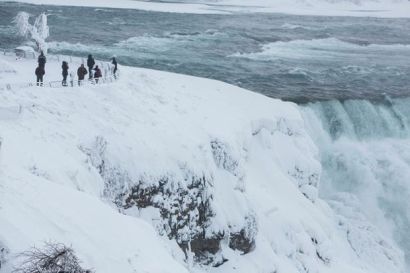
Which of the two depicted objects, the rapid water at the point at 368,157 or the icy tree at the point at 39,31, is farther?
the icy tree at the point at 39,31

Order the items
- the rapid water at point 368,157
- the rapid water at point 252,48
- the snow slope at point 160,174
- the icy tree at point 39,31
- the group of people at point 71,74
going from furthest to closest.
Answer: the rapid water at point 252,48 → the icy tree at point 39,31 → the rapid water at point 368,157 → the group of people at point 71,74 → the snow slope at point 160,174

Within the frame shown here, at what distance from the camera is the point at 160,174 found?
598 inches

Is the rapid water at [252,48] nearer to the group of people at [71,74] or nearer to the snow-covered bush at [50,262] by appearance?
the group of people at [71,74]

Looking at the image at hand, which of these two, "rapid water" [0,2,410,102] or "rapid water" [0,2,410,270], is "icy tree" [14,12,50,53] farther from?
"rapid water" [0,2,410,270]

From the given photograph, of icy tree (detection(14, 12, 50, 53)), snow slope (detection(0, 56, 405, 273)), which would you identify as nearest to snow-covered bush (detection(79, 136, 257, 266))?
snow slope (detection(0, 56, 405, 273))

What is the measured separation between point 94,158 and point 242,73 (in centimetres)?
2502

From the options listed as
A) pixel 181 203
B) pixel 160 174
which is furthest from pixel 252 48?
pixel 160 174

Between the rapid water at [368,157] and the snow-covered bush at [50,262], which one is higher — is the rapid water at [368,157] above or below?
below

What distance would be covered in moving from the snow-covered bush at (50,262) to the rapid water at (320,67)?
66.0ft

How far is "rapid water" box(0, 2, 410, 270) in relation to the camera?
27094 millimetres

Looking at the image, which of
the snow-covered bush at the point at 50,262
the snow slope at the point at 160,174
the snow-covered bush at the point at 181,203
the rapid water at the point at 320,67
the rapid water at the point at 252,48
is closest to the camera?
the snow-covered bush at the point at 50,262

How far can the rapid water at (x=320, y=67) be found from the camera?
2709 centimetres

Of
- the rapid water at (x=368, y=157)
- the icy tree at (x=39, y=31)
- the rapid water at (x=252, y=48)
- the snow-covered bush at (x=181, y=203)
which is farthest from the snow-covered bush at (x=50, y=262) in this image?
the rapid water at (x=252, y=48)

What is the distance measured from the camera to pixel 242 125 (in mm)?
21094
